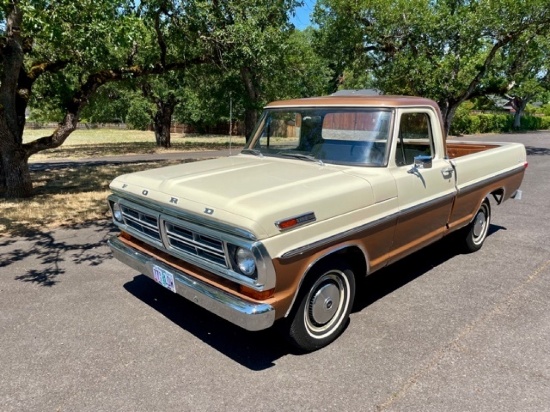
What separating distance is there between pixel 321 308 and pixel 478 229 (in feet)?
10.8

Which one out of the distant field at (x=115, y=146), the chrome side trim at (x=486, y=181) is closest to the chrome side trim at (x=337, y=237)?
the chrome side trim at (x=486, y=181)

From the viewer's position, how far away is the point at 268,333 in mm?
3607

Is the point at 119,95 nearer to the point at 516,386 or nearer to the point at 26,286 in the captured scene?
the point at 26,286

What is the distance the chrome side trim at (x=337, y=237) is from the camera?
2880 millimetres

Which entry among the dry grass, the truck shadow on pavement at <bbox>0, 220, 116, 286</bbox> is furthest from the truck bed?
the dry grass

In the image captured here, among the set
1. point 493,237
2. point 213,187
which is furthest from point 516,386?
point 493,237

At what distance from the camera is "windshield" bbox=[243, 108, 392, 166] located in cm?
387

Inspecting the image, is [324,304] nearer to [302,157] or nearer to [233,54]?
[302,157]

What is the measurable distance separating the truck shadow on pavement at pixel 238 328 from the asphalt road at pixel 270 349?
0.6 inches

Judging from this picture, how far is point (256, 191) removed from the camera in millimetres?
3115

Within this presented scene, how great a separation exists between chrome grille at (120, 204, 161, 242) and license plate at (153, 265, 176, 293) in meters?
0.27

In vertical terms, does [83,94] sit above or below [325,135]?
above

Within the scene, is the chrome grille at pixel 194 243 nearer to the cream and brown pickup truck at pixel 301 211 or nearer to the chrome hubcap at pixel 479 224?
the cream and brown pickup truck at pixel 301 211

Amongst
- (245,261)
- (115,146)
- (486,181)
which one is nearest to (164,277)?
(245,261)
